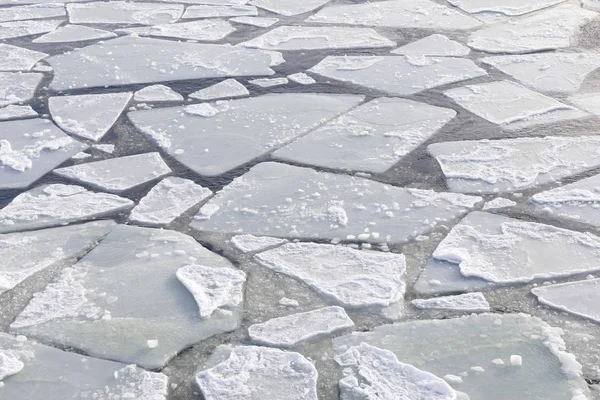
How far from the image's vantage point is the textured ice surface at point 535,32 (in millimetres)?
3635

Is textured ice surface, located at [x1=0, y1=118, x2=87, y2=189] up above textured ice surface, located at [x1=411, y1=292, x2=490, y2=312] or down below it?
below

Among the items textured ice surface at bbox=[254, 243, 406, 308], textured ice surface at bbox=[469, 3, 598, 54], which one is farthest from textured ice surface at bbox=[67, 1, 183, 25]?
textured ice surface at bbox=[254, 243, 406, 308]

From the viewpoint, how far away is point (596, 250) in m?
2.05

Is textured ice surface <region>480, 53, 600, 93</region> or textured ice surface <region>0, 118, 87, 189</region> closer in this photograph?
textured ice surface <region>0, 118, 87, 189</region>

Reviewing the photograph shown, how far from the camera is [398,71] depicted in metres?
3.33

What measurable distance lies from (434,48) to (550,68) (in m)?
0.55

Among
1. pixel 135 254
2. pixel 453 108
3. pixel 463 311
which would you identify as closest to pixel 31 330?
pixel 135 254

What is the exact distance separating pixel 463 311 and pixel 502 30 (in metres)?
2.44

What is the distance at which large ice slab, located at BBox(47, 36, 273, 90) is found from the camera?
10.8 ft

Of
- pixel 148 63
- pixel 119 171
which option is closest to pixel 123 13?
pixel 148 63

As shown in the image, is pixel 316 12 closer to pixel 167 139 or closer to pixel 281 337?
pixel 167 139

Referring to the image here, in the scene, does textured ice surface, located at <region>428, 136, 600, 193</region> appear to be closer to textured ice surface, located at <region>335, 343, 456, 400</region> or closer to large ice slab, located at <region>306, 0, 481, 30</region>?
textured ice surface, located at <region>335, 343, 456, 400</region>

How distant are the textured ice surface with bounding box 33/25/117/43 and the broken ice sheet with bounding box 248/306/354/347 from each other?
2508 millimetres

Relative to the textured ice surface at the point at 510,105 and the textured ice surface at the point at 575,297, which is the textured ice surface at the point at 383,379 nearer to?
the textured ice surface at the point at 575,297
